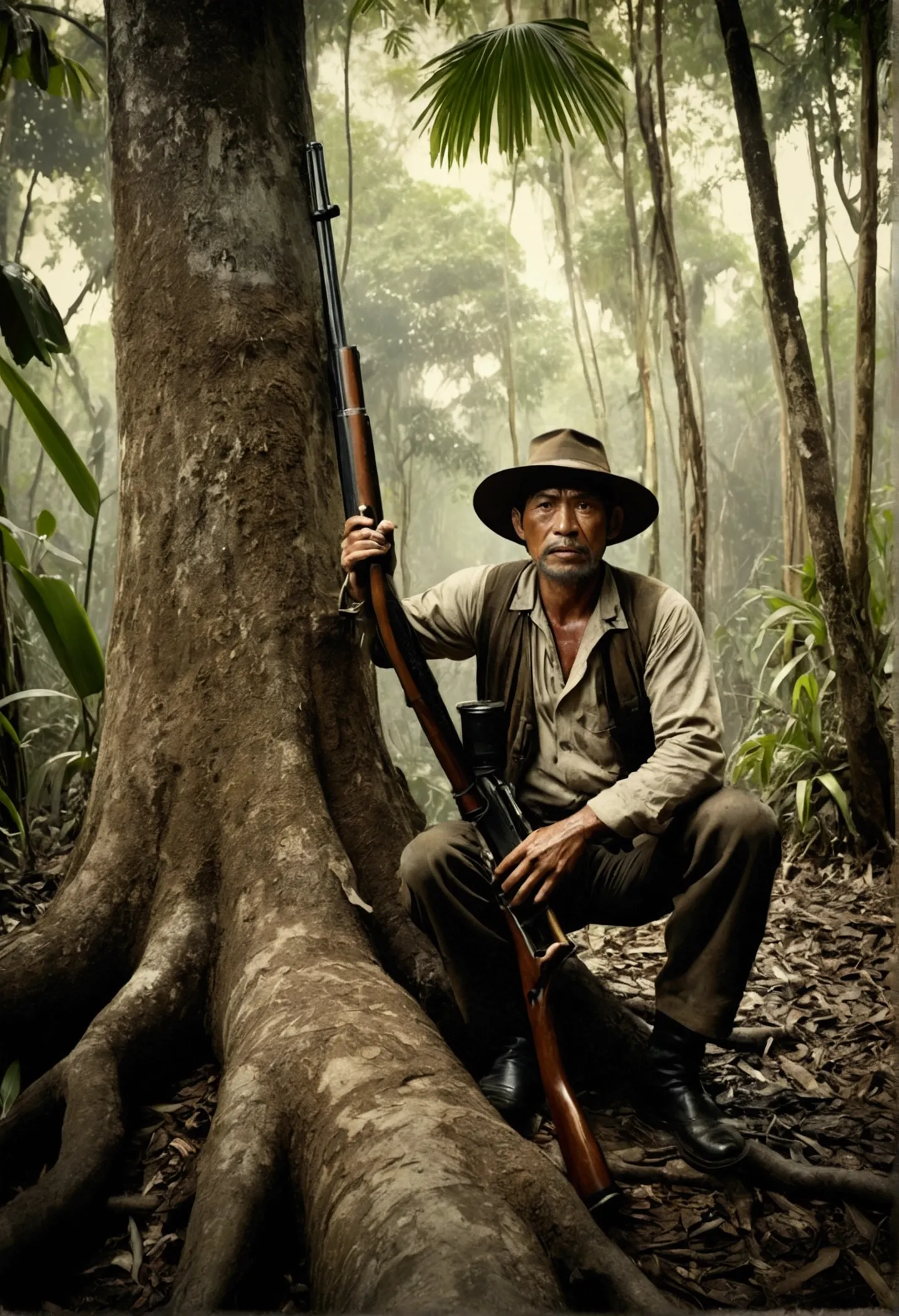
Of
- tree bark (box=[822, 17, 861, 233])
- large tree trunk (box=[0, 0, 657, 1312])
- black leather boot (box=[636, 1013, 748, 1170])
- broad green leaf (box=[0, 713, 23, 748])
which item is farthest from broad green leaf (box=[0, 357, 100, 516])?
tree bark (box=[822, 17, 861, 233])

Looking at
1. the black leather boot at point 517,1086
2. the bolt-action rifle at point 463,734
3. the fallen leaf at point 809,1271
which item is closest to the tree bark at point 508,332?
the bolt-action rifle at point 463,734

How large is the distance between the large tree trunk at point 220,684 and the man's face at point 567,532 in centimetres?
48

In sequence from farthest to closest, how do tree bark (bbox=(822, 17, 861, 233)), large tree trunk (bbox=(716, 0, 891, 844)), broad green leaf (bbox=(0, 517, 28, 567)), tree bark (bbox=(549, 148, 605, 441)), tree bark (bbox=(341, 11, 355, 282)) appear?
tree bark (bbox=(549, 148, 605, 441))
tree bark (bbox=(822, 17, 861, 233))
tree bark (bbox=(341, 11, 355, 282))
large tree trunk (bbox=(716, 0, 891, 844))
broad green leaf (bbox=(0, 517, 28, 567))

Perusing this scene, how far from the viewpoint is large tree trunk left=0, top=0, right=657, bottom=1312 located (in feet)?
5.88

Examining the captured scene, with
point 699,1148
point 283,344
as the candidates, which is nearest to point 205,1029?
point 699,1148

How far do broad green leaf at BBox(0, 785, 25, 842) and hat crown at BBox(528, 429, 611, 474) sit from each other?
1.86 metres

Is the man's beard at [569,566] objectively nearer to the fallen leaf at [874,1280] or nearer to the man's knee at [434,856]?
the man's knee at [434,856]

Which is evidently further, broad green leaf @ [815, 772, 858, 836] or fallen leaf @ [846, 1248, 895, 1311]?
broad green leaf @ [815, 772, 858, 836]

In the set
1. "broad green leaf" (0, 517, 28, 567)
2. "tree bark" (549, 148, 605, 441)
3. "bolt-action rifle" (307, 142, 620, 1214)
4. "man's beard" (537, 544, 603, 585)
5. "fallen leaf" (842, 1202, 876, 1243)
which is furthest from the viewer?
"tree bark" (549, 148, 605, 441)

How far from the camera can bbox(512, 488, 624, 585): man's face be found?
2.09 m

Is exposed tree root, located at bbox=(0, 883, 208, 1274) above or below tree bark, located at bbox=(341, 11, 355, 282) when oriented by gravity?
below

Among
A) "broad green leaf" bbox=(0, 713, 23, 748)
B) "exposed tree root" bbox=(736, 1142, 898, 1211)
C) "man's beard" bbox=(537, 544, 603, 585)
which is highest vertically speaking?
"man's beard" bbox=(537, 544, 603, 585)

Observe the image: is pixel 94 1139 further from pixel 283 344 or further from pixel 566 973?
pixel 283 344

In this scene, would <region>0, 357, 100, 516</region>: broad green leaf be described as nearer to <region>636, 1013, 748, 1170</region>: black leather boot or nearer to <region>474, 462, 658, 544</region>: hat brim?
<region>474, 462, 658, 544</region>: hat brim
